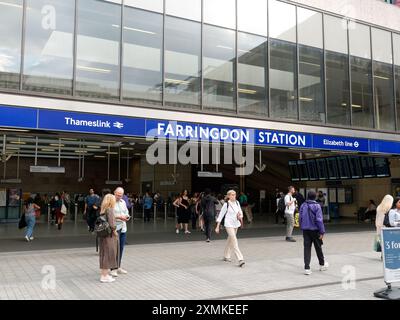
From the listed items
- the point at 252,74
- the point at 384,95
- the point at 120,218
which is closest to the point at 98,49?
the point at 252,74

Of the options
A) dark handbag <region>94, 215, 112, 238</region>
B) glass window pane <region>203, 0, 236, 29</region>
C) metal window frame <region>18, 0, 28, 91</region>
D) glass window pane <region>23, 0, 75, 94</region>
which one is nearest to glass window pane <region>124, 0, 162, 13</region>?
glass window pane <region>203, 0, 236, 29</region>

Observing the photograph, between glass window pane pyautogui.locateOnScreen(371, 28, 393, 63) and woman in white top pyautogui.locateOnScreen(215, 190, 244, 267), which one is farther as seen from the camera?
glass window pane pyautogui.locateOnScreen(371, 28, 393, 63)

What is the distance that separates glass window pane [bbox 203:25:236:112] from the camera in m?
13.9

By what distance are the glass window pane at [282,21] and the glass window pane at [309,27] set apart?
31cm

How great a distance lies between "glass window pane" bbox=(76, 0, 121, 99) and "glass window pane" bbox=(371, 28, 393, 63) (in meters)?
11.4

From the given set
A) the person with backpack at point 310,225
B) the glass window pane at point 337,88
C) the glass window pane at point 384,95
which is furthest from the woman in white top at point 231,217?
the glass window pane at point 384,95

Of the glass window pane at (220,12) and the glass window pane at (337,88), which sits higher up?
the glass window pane at (220,12)

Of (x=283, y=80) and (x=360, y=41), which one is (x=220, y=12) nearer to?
(x=283, y=80)

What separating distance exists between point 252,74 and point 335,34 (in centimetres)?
468

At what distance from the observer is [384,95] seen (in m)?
18.0

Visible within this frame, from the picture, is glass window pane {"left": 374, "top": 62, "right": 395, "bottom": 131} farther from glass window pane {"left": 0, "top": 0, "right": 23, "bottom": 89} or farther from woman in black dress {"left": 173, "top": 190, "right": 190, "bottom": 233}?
glass window pane {"left": 0, "top": 0, "right": 23, "bottom": 89}

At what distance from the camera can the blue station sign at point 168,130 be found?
424 inches

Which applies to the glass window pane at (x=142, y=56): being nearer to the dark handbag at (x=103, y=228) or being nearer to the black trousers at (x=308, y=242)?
the dark handbag at (x=103, y=228)
